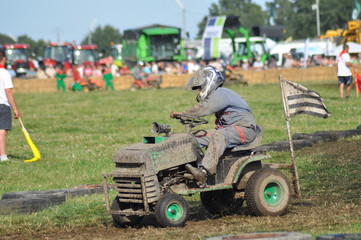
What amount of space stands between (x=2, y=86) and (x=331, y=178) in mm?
7344

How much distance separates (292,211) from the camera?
864 centimetres

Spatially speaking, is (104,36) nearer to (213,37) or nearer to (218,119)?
(213,37)

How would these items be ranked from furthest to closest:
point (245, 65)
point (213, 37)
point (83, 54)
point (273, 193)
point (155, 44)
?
point (83, 54) → point (155, 44) → point (213, 37) → point (245, 65) → point (273, 193)

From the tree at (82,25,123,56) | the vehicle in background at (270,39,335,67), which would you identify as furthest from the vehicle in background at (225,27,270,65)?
the tree at (82,25,123,56)

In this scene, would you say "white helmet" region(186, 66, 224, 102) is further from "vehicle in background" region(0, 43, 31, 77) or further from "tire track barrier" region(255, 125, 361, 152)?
"vehicle in background" region(0, 43, 31, 77)

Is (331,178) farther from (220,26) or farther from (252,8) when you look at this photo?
(252,8)

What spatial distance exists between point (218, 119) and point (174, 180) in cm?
109

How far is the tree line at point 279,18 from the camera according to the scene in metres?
105

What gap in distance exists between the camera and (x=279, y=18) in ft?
551

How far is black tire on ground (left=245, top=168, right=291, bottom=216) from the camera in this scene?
8.15m

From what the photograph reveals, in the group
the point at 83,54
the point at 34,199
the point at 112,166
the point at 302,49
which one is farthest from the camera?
the point at 83,54

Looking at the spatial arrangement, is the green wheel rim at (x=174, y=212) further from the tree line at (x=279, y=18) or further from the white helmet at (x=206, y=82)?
the tree line at (x=279, y=18)

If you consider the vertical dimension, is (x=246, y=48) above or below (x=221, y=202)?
above

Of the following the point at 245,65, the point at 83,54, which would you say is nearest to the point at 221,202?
the point at 245,65
